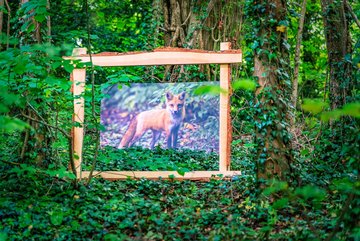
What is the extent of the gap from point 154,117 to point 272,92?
9.06 feet

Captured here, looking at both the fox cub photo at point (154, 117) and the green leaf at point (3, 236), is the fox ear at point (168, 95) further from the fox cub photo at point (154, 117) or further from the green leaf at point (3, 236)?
the green leaf at point (3, 236)

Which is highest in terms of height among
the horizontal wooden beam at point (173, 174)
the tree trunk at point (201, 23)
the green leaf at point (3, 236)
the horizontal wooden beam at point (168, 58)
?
the tree trunk at point (201, 23)

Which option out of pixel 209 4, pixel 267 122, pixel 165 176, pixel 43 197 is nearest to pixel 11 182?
pixel 43 197

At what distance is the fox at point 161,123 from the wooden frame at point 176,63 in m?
0.75

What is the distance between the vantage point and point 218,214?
6.90 meters

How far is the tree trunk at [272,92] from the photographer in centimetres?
750

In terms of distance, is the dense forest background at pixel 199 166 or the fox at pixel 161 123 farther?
the fox at pixel 161 123

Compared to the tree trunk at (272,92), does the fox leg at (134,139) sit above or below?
below

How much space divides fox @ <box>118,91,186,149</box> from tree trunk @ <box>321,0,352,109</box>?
255cm

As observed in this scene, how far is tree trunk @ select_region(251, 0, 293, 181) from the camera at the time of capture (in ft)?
24.6

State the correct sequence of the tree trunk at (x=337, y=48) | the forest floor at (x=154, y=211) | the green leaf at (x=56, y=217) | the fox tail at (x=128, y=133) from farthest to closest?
the fox tail at (x=128, y=133) < the tree trunk at (x=337, y=48) < the green leaf at (x=56, y=217) < the forest floor at (x=154, y=211)

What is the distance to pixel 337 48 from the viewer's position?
9.88 meters

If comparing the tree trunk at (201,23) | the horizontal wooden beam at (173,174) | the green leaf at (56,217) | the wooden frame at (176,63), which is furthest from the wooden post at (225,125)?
the tree trunk at (201,23)

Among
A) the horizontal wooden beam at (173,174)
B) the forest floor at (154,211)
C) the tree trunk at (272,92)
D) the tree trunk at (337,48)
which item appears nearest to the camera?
the forest floor at (154,211)
